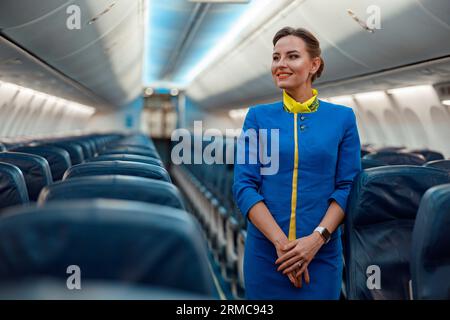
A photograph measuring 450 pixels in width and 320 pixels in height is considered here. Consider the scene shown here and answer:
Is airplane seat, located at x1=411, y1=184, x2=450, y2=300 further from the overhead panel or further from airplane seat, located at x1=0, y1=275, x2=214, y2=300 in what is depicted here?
the overhead panel

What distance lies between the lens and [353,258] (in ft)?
10.2

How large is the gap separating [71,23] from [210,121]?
21.1m

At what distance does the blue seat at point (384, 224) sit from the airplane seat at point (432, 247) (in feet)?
1.62

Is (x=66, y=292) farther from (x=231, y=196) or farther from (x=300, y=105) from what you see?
(x=231, y=196)

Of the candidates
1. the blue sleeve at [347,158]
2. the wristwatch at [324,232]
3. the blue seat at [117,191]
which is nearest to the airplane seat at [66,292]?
the blue seat at [117,191]

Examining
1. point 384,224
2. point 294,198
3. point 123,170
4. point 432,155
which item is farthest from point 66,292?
point 432,155

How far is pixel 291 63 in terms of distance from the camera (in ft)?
8.87

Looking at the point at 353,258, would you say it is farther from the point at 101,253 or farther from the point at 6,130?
the point at 6,130

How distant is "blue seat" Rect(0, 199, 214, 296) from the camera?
154cm

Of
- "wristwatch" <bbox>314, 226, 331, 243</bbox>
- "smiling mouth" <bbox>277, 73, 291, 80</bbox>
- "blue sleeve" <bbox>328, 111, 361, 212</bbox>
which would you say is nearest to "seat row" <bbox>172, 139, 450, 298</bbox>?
"blue sleeve" <bbox>328, 111, 361, 212</bbox>

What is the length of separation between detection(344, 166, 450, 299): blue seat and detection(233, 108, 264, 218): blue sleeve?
0.58 metres

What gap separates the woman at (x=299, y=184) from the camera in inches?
105

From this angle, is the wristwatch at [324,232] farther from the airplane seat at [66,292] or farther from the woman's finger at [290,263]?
the airplane seat at [66,292]
